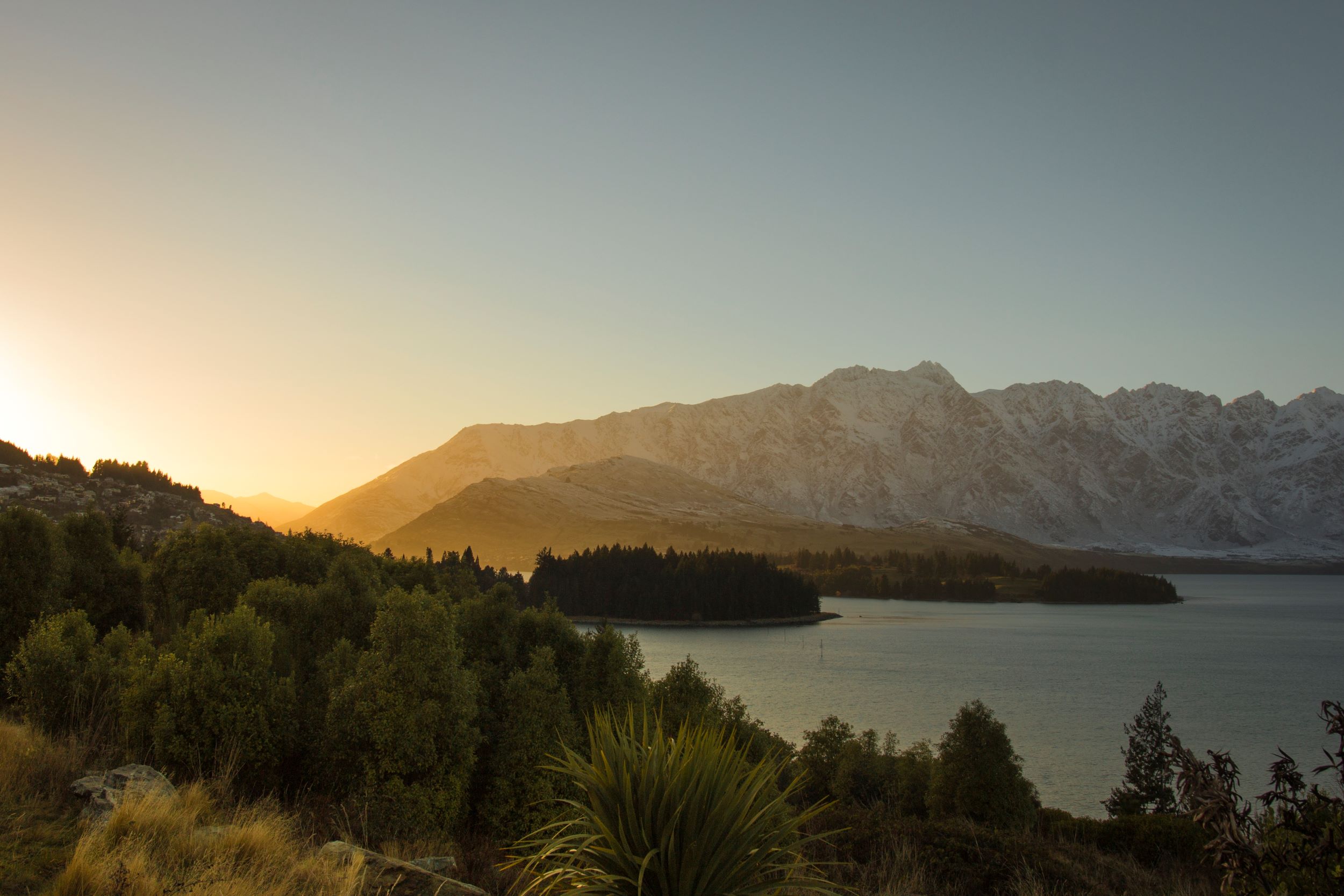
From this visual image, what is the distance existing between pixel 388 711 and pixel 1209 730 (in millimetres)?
61370

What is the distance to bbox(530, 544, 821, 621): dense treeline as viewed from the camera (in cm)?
15950

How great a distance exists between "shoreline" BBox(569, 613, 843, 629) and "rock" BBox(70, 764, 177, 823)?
471 ft

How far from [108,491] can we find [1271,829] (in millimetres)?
170462

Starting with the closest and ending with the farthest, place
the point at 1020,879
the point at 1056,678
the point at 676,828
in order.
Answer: the point at 676,828 → the point at 1020,879 → the point at 1056,678

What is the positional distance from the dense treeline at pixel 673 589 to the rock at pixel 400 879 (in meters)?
149

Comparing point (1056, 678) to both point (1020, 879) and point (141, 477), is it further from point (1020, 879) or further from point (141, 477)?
point (141, 477)

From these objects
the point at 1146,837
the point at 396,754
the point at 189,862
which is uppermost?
the point at 189,862

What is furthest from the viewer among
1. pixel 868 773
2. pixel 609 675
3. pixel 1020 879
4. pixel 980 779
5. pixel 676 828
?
pixel 868 773

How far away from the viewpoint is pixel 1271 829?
6746 millimetres

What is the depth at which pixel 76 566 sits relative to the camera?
39.3 meters

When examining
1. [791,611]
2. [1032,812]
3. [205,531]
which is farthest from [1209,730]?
[791,611]

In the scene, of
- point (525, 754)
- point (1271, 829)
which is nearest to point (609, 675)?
point (525, 754)

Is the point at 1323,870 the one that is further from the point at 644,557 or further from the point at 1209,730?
the point at 644,557

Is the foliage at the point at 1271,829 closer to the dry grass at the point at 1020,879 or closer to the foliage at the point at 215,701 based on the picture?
the dry grass at the point at 1020,879
